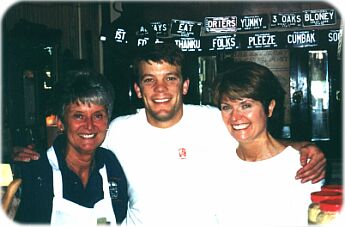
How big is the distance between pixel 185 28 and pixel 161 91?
3703mm

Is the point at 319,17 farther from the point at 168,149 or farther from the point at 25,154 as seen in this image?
the point at 25,154

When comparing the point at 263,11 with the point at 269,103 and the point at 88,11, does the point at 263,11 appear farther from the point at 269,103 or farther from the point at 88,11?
the point at 269,103

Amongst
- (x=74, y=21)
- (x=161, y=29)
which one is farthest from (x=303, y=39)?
(x=74, y=21)

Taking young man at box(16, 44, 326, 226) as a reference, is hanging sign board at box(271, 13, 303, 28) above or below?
above

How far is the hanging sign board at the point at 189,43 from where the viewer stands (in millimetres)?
6035

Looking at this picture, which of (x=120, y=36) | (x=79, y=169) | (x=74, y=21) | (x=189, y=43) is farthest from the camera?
(x=74, y=21)

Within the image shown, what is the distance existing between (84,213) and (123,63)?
4520mm

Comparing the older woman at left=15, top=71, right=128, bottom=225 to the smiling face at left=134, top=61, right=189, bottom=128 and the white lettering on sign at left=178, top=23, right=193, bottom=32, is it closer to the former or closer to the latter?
the smiling face at left=134, top=61, right=189, bottom=128

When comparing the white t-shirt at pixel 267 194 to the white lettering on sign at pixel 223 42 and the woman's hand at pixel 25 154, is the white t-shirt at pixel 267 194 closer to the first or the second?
the woman's hand at pixel 25 154

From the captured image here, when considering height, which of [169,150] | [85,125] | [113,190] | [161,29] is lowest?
[113,190]

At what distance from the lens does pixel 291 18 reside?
19.5 feet

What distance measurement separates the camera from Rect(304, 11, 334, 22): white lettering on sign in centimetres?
578

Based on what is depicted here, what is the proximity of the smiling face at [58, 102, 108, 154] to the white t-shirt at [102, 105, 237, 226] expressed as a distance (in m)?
0.17

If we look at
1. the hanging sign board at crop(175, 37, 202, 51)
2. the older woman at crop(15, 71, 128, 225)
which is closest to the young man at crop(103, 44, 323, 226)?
the older woman at crop(15, 71, 128, 225)
